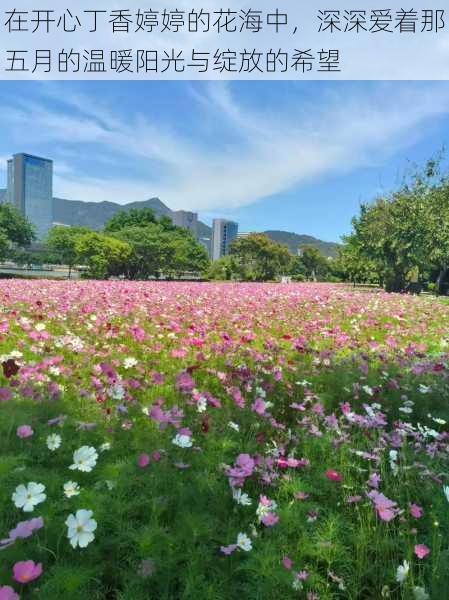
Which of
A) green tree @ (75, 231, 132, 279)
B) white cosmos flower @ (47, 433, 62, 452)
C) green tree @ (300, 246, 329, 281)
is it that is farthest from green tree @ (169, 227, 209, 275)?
white cosmos flower @ (47, 433, 62, 452)

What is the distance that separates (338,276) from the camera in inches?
3529

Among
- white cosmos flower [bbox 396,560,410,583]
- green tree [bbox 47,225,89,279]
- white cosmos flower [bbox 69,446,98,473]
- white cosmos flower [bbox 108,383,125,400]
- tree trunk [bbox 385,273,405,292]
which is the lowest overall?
white cosmos flower [bbox 396,560,410,583]

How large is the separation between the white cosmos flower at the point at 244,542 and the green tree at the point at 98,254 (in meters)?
39.0

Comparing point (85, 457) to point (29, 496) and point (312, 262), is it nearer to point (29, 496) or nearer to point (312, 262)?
point (29, 496)

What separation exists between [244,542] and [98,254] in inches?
1569

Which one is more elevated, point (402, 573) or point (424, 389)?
point (424, 389)

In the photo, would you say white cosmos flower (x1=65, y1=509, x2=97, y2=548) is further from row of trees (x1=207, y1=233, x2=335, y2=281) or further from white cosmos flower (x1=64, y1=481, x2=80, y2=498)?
row of trees (x1=207, y1=233, x2=335, y2=281)

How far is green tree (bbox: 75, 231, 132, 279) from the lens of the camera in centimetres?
3875

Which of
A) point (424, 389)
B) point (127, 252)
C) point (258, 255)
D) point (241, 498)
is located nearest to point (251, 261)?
point (258, 255)

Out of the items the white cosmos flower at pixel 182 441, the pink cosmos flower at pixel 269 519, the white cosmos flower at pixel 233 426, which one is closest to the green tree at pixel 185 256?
the white cosmos flower at pixel 233 426

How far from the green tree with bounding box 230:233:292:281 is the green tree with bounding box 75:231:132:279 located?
21517 millimetres

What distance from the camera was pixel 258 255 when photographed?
5903 centimetres

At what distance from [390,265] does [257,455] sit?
92.3 ft

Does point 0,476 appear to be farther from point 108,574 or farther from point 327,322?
point 327,322
